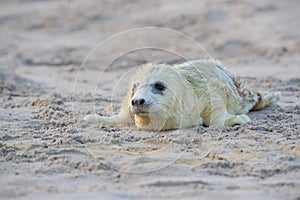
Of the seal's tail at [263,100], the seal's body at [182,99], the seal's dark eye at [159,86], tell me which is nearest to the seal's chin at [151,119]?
the seal's body at [182,99]

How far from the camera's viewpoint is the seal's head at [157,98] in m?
5.27

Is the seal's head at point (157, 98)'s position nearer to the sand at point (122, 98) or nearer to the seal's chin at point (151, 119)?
the seal's chin at point (151, 119)

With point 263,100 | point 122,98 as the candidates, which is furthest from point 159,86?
point 122,98

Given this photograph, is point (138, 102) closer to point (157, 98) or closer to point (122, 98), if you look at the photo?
point (157, 98)

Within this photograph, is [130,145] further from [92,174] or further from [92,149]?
[92,174]

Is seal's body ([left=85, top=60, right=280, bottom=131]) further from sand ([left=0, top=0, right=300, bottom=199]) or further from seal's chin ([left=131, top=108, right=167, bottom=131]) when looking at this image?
sand ([left=0, top=0, right=300, bottom=199])

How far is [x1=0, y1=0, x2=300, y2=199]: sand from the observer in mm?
4246

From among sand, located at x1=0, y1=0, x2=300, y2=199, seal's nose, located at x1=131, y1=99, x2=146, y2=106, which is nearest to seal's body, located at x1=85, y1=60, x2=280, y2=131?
seal's nose, located at x1=131, y1=99, x2=146, y2=106

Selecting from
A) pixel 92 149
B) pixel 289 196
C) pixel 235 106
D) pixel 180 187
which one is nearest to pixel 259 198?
pixel 289 196

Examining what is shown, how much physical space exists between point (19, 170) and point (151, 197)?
1029 mm

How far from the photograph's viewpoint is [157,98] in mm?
5344

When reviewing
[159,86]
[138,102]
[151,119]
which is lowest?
[151,119]

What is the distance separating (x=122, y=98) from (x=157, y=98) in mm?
1862

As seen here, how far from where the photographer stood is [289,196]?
13.1 ft
